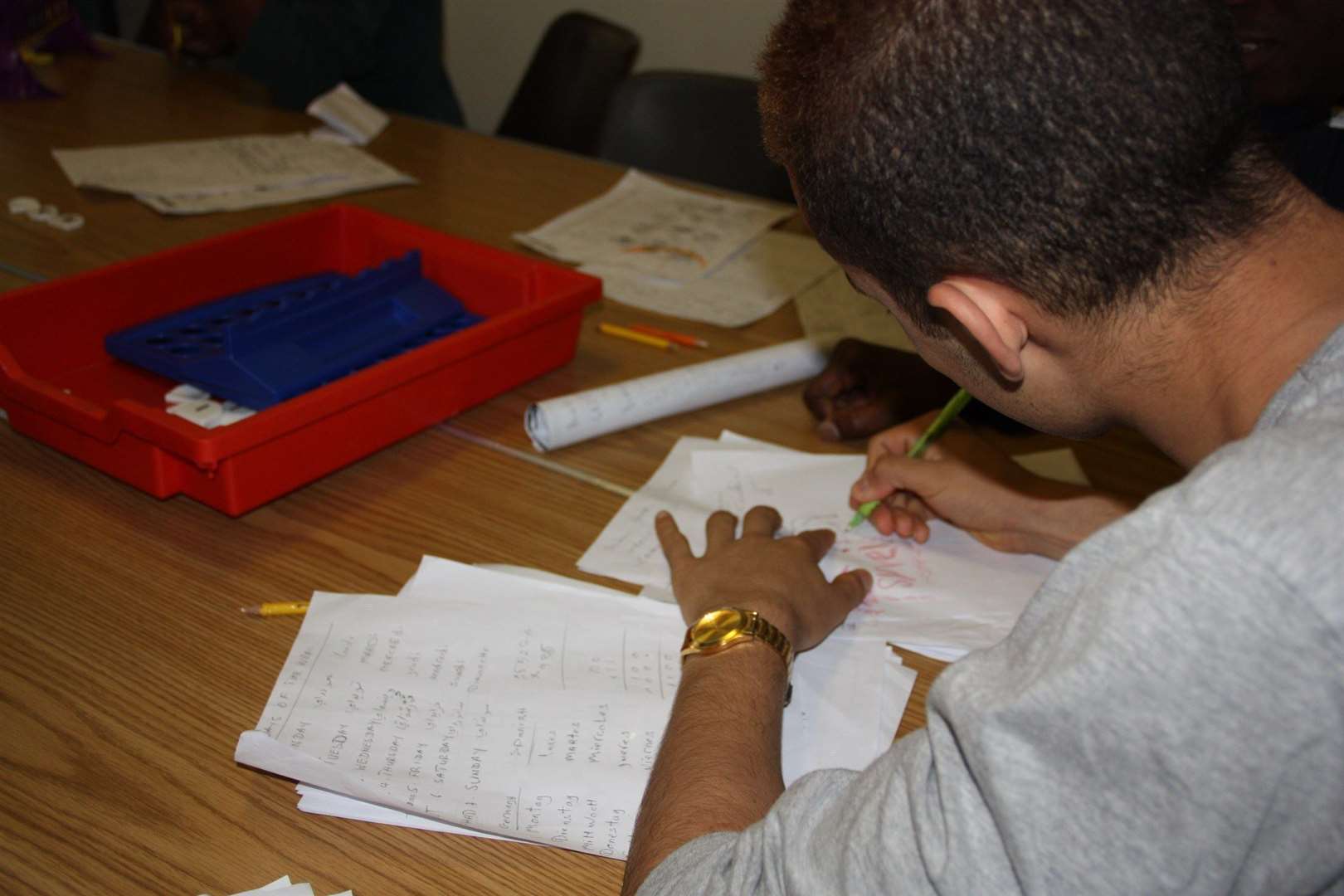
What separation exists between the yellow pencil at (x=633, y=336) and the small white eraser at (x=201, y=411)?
0.51m

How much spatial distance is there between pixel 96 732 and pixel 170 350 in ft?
1.78

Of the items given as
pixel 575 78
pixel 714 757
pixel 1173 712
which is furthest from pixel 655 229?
pixel 1173 712

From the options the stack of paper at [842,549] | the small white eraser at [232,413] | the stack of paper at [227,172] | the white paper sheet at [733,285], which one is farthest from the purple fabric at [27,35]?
the stack of paper at [842,549]

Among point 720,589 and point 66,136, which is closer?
point 720,589

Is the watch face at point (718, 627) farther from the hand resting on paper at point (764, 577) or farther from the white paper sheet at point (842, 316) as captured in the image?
the white paper sheet at point (842, 316)

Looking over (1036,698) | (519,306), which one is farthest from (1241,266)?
(519,306)

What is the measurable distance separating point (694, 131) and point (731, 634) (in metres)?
1.51

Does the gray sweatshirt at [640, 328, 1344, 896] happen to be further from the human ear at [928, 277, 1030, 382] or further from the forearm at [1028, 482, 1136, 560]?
the forearm at [1028, 482, 1136, 560]

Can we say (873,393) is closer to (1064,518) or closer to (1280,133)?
(1064,518)

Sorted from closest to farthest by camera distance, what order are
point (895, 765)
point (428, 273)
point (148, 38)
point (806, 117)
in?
point (895, 765)
point (806, 117)
point (428, 273)
point (148, 38)

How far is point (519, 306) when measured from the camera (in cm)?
138

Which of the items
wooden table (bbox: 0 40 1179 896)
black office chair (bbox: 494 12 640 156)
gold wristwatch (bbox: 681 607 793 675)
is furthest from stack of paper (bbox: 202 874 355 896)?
black office chair (bbox: 494 12 640 156)

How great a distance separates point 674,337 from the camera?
1.50 meters

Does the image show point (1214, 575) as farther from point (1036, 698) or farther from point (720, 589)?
point (720, 589)
